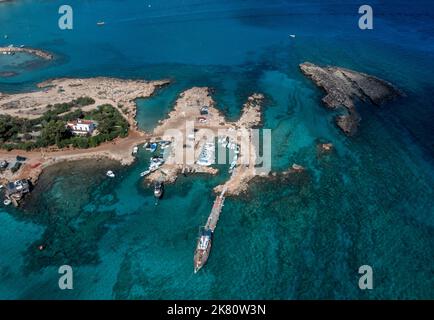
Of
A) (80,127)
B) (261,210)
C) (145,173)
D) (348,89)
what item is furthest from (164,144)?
(348,89)

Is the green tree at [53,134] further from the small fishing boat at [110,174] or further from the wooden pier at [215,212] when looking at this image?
the wooden pier at [215,212]

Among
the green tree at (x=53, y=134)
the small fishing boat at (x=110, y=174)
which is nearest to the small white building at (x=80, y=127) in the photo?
the green tree at (x=53, y=134)

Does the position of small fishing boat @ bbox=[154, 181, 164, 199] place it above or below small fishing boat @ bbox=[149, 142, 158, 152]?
below

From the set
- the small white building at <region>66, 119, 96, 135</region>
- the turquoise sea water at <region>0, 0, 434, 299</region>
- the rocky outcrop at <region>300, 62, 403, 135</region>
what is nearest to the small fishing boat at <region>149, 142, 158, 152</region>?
the turquoise sea water at <region>0, 0, 434, 299</region>

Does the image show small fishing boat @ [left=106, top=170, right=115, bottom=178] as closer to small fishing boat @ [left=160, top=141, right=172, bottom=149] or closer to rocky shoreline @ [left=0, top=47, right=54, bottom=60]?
small fishing boat @ [left=160, top=141, right=172, bottom=149]

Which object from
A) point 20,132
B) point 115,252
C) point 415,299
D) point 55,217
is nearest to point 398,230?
point 415,299

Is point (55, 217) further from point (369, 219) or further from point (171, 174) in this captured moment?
point (369, 219)
